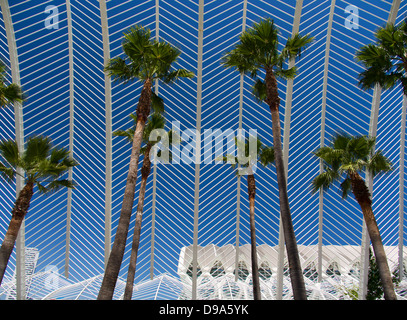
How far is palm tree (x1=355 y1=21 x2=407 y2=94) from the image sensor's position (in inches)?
462

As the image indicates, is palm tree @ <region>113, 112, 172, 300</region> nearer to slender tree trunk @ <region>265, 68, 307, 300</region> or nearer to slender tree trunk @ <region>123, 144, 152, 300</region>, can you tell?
slender tree trunk @ <region>123, 144, 152, 300</region>

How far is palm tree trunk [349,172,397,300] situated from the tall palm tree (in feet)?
28.7

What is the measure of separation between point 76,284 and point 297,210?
18.7 meters

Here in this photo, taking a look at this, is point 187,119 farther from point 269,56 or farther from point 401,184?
A: point 401,184

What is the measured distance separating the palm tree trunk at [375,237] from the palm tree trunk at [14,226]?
1278 cm

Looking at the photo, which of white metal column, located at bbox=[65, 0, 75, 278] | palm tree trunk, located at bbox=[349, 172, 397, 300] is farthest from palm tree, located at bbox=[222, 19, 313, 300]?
white metal column, located at bbox=[65, 0, 75, 278]

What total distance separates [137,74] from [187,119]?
9.57m

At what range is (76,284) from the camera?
2511 centimetres

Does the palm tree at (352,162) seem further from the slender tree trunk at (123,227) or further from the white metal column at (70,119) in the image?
the white metal column at (70,119)

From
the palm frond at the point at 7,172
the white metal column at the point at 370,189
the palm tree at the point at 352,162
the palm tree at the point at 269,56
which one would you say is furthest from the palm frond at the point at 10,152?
the white metal column at the point at 370,189

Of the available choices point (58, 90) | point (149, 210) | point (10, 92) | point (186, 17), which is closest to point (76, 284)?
point (149, 210)

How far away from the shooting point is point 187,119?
22.0 metres

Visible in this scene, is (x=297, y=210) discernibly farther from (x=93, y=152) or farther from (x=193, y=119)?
(x=93, y=152)

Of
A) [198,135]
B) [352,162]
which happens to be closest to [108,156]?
[198,135]
